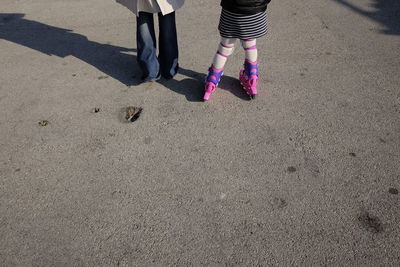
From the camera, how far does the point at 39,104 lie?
2959 millimetres

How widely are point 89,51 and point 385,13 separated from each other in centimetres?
370

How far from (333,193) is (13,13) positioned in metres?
4.60

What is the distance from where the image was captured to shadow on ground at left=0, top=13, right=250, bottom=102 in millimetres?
3135

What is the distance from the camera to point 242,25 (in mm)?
2484

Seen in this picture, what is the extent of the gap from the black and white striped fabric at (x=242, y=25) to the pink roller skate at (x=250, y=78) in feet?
1.04

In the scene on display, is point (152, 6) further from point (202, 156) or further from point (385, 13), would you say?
point (385, 13)

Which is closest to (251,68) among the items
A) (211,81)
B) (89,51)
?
(211,81)

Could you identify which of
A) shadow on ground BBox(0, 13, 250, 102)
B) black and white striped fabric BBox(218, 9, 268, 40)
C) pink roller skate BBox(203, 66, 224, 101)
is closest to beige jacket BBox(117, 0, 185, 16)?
black and white striped fabric BBox(218, 9, 268, 40)

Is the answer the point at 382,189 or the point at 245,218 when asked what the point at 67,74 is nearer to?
the point at 245,218

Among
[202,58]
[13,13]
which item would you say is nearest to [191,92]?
[202,58]

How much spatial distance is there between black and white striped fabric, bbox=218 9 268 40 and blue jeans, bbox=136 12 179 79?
1.81 ft

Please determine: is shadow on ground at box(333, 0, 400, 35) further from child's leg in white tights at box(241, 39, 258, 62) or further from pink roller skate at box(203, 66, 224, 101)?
pink roller skate at box(203, 66, 224, 101)

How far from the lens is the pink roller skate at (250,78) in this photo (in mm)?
2828

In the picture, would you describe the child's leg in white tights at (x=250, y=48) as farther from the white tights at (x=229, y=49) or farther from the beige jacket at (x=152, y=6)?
the beige jacket at (x=152, y=6)
